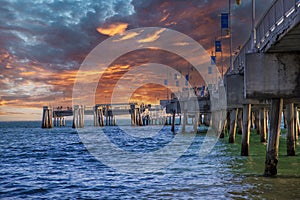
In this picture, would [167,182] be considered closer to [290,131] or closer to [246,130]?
[246,130]

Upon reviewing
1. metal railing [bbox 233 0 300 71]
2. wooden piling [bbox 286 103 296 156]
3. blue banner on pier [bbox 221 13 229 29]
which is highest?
blue banner on pier [bbox 221 13 229 29]

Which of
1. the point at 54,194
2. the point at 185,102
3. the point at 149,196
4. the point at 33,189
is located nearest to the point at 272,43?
the point at 149,196

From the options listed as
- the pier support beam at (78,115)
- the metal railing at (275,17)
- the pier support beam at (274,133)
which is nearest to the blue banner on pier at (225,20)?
the metal railing at (275,17)

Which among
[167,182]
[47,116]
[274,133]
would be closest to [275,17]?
[274,133]

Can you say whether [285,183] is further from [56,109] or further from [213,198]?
[56,109]

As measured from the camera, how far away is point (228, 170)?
20.2 meters

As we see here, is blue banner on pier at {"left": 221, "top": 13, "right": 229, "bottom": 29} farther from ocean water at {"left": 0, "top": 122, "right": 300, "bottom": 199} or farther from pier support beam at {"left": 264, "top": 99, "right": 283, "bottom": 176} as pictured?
pier support beam at {"left": 264, "top": 99, "right": 283, "bottom": 176}

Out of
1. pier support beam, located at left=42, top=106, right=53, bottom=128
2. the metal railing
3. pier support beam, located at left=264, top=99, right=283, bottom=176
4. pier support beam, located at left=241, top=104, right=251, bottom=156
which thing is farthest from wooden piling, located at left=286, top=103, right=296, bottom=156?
pier support beam, located at left=42, top=106, right=53, bottom=128

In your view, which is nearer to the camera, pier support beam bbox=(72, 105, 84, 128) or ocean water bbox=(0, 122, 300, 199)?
ocean water bbox=(0, 122, 300, 199)

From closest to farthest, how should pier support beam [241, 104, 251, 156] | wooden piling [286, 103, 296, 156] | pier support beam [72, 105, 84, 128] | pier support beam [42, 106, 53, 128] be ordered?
wooden piling [286, 103, 296, 156] < pier support beam [241, 104, 251, 156] < pier support beam [42, 106, 53, 128] < pier support beam [72, 105, 84, 128]

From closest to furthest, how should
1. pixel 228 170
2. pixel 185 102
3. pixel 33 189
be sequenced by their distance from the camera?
1. pixel 33 189
2. pixel 228 170
3. pixel 185 102

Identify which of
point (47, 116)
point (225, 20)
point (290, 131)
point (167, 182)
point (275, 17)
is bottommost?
point (167, 182)

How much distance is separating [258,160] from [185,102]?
136 ft

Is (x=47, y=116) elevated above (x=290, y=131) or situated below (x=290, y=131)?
above
